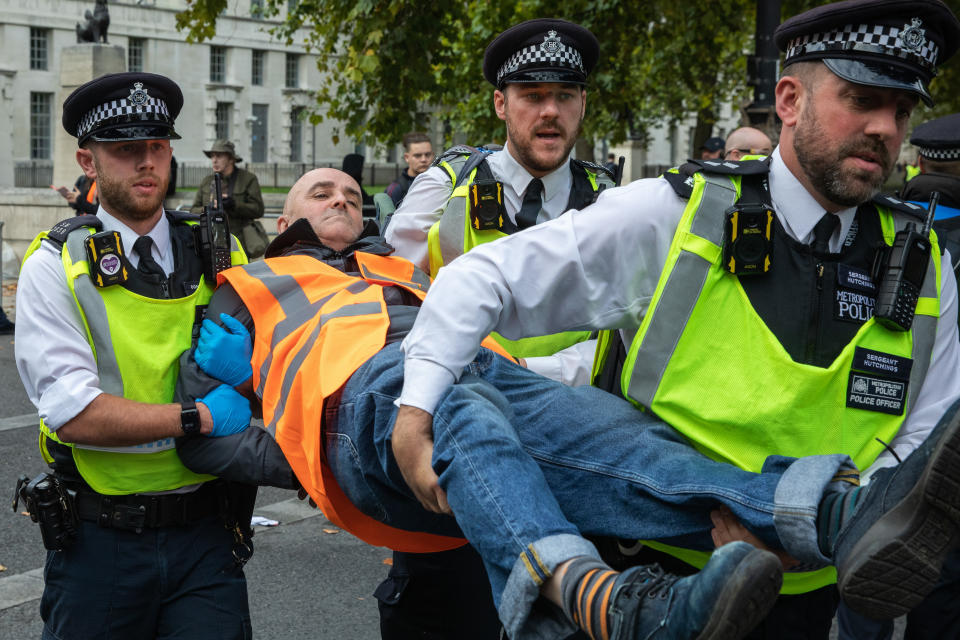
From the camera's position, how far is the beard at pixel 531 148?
4.26 metres

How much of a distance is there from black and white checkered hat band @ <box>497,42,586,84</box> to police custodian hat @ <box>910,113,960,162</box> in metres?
1.58

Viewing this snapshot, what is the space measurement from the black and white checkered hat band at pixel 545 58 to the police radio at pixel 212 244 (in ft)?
4.51

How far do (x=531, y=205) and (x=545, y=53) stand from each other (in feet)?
1.93

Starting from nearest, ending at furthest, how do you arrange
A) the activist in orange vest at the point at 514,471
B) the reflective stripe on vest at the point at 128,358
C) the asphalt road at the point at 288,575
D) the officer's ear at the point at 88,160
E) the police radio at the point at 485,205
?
1. the activist in orange vest at the point at 514,471
2. the reflective stripe on vest at the point at 128,358
3. the officer's ear at the point at 88,160
4. the police radio at the point at 485,205
5. the asphalt road at the point at 288,575

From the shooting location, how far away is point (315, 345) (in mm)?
3250

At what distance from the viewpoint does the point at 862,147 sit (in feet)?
8.46

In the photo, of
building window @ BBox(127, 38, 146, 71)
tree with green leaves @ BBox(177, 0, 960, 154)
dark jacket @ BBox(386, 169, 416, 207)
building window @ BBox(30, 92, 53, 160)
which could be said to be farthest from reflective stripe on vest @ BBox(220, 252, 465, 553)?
building window @ BBox(127, 38, 146, 71)

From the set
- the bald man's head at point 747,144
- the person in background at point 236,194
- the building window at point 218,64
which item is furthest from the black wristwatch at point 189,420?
the building window at point 218,64

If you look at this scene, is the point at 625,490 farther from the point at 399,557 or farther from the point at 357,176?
the point at 357,176

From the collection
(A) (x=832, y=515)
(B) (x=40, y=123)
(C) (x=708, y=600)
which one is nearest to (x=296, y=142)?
(B) (x=40, y=123)

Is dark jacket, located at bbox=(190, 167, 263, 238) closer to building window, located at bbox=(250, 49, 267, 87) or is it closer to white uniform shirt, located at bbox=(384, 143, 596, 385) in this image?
white uniform shirt, located at bbox=(384, 143, 596, 385)

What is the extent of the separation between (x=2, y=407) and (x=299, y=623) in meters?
5.20

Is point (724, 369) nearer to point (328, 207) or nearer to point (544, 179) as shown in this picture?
point (544, 179)

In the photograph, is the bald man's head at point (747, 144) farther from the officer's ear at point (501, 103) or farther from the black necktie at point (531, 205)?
the black necktie at point (531, 205)
